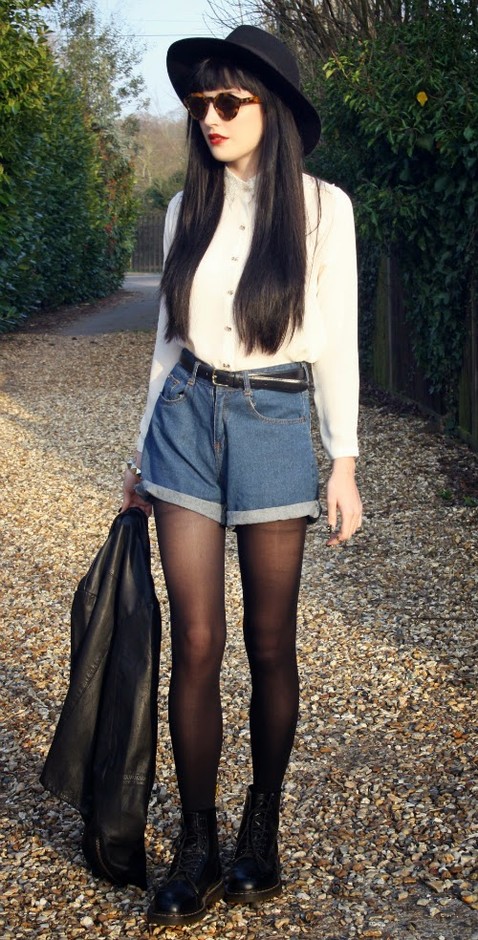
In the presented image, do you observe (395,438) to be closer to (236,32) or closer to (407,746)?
(407,746)

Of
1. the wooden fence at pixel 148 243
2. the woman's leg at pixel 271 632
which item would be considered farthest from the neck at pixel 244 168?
the wooden fence at pixel 148 243

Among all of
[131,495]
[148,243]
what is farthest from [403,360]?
[148,243]

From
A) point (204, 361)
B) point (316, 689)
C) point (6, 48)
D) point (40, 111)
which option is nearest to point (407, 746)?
point (316, 689)

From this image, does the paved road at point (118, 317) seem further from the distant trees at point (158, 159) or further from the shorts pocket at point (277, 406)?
the distant trees at point (158, 159)

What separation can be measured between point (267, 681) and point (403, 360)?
7.33m

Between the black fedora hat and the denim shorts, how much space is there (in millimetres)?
559

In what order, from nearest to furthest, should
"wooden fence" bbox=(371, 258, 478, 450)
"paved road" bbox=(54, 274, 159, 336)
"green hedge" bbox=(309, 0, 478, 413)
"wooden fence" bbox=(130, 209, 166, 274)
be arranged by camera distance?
"green hedge" bbox=(309, 0, 478, 413) → "wooden fence" bbox=(371, 258, 478, 450) → "paved road" bbox=(54, 274, 159, 336) → "wooden fence" bbox=(130, 209, 166, 274)

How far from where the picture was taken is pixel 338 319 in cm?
246

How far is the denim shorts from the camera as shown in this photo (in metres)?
2.41

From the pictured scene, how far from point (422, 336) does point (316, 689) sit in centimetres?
488

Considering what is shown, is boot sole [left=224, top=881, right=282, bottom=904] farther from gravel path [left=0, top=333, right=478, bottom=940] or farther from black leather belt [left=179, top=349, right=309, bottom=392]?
black leather belt [left=179, top=349, right=309, bottom=392]

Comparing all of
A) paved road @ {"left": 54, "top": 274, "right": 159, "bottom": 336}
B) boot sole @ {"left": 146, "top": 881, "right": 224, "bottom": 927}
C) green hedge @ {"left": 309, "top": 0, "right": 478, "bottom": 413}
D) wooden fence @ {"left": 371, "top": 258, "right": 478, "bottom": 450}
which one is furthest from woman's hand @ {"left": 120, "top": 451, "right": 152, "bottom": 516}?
paved road @ {"left": 54, "top": 274, "right": 159, "bottom": 336}

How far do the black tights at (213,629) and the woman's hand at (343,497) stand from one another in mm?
78

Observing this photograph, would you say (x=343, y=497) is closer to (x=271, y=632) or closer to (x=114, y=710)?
(x=271, y=632)
